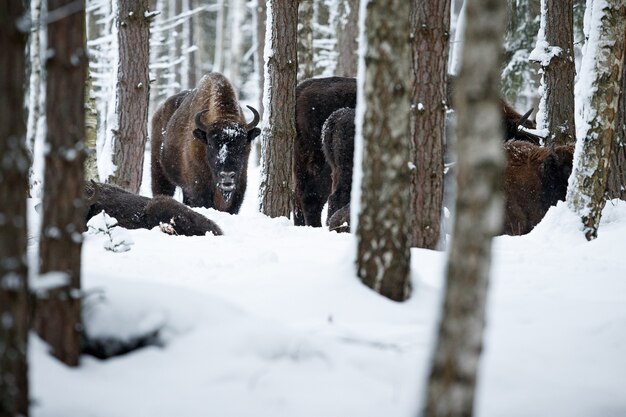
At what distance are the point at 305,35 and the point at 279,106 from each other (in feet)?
20.6

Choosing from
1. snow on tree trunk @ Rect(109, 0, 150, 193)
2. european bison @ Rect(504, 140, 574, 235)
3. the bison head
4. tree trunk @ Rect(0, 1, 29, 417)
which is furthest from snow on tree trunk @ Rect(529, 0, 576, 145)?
tree trunk @ Rect(0, 1, 29, 417)

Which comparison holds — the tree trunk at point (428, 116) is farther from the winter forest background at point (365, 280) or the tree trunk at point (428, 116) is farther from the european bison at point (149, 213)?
the european bison at point (149, 213)

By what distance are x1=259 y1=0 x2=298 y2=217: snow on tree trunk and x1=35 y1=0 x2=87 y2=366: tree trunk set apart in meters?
5.73

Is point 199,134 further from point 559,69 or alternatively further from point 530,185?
point 559,69

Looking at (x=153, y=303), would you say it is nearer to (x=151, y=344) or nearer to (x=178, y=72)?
(x=151, y=344)

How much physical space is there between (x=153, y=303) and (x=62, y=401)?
70cm

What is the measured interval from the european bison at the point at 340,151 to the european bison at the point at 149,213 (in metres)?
2.43

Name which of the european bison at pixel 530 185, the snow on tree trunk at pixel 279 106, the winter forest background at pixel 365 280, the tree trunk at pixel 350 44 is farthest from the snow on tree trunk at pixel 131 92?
the tree trunk at pixel 350 44

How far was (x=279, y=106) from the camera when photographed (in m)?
9.05

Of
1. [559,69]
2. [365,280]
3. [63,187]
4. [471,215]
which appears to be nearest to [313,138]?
[559,69]

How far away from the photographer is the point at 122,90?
1003 cm

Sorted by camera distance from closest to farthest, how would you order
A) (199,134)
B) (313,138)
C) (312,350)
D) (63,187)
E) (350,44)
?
1. (63,187)
2. (312,350)
3. (199,134)
4. (313,138)
5. (350,44)

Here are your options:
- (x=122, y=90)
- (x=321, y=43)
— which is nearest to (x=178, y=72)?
(x=321, y=43)

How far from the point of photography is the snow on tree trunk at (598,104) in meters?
6.80
